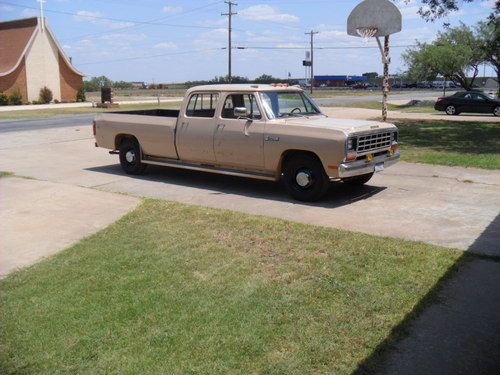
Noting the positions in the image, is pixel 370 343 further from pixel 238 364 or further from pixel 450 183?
pixel 450 183

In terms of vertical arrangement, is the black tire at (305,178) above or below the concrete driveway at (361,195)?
above

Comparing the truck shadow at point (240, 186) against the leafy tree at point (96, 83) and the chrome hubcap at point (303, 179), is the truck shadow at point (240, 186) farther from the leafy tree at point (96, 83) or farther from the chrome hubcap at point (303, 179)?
the leafy tree at point (96, 83)

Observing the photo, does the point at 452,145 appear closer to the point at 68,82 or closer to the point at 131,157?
the point at 131,157

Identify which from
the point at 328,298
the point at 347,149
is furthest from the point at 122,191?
the point at 328,298

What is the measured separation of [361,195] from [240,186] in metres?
2.17

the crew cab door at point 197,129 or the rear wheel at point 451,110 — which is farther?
the rear wheel at point 451,110

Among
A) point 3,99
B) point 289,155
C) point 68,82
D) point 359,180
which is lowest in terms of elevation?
point 359,180

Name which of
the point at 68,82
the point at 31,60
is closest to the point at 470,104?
the point at 31,60

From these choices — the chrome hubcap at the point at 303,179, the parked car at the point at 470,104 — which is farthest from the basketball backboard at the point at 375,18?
the chrome hubcap at the point at 303,179

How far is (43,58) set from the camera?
1967 inches

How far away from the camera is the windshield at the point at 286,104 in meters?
8.74

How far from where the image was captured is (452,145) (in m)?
14.8

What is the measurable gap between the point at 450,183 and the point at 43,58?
4763 cm

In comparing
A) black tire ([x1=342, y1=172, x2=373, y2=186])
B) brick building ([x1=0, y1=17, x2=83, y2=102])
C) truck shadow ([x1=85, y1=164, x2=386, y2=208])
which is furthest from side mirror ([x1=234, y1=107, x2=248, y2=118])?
A: brick building ([x1=0, y1=17, x2=83, y2=102])
